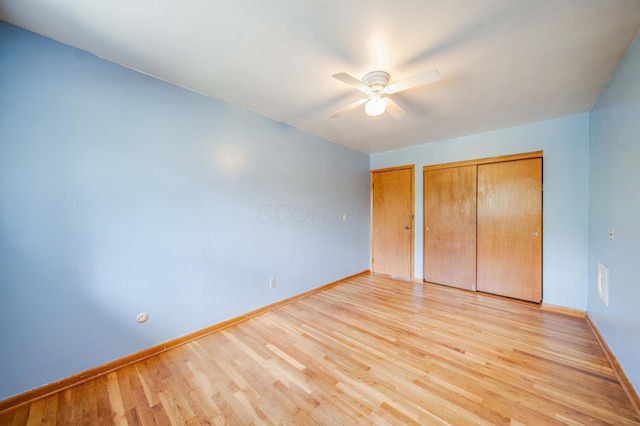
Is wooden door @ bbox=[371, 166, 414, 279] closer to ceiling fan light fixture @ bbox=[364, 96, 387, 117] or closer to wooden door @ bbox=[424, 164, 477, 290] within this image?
wooden door @ bbox=[424, 164, 477, 290]

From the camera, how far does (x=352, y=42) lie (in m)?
1.52

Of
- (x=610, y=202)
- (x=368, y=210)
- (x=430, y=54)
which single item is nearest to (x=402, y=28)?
(x=430, y=54)

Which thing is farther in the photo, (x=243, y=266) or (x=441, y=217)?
(x=441, y=217)

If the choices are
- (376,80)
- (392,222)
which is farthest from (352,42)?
(392,222)

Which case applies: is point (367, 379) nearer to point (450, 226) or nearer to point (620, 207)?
point (620, 207)

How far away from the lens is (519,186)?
9.93 ft

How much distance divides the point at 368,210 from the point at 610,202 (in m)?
2.99

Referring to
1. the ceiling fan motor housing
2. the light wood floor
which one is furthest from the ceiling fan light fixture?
the light wood floor

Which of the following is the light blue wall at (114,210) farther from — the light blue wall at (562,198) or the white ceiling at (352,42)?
the light blue wall at (562,198)

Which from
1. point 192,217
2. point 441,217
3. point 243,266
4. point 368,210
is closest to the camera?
point 192,217

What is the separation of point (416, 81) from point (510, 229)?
2694mm

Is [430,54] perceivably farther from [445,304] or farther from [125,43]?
[445,304]

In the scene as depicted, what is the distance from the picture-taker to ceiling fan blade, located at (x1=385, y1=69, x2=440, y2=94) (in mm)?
1485

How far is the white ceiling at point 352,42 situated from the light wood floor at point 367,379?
2346 mm
